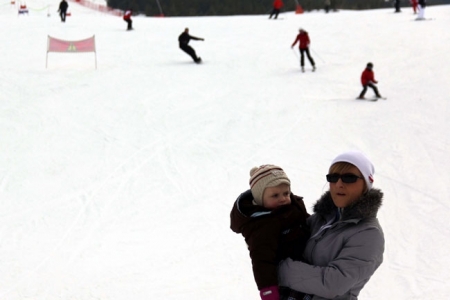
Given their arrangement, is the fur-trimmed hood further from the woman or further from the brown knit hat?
the brown knit hat

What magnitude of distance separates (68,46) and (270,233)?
16397mm

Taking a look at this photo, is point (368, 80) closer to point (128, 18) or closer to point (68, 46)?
point (68, 46)

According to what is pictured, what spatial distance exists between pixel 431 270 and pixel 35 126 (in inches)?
341

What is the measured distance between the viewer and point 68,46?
17562mm

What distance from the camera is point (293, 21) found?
25906mm

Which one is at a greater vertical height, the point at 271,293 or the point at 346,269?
the point at 346,269

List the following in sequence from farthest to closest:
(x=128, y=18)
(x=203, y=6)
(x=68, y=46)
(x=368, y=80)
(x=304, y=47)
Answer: (x=203, y=6) < (x=128, y=18) < (x=68, y=46) < (x=304, y=47) < (x=368, y=80)

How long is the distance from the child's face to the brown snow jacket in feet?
0.09

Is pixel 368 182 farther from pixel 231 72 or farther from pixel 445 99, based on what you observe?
pixel 231 72

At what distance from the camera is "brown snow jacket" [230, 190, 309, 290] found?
7.25 ft

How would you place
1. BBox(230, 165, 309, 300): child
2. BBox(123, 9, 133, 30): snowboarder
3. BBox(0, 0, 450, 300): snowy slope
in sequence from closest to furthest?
BBox(230, 165, 309, 300): child, BBox(0, 0, 450, 300): snowy slope, BBox(123, 9, 133, 30): snowboarder

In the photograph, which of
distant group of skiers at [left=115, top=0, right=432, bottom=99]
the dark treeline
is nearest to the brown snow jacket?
distant group of skiers at [left=115, top=0, right=432, bottom=99]

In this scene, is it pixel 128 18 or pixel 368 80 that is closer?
pixel 368 80

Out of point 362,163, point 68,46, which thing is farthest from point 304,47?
point 362,163
